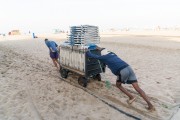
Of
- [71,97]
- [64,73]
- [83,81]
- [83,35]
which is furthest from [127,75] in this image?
[64,73]

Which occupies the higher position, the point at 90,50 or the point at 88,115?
the point at 90,50

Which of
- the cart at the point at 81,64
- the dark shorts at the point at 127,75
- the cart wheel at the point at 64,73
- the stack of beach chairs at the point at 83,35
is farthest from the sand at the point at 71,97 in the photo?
the stack of beach chairs at the point at 83,35

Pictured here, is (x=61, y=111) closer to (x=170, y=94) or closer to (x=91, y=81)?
(x=91, y=81)

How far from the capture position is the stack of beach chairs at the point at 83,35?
27.5ft

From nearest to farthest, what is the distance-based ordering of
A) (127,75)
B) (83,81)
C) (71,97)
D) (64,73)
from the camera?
(127,75) < (71,97) < (83,81) < (64,73)

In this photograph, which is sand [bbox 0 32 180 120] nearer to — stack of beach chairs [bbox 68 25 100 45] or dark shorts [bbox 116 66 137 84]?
dark shorts [bbox 116 66 137 84]

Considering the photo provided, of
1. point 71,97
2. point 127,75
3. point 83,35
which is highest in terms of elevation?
point 83,35

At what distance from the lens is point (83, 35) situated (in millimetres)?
8336

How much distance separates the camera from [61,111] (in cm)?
639

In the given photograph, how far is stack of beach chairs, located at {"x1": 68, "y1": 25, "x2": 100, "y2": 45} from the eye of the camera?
8.37 m

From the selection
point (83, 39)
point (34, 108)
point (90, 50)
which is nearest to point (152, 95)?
point (90, 50)

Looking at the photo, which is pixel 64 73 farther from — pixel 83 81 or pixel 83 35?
pixel 83 35

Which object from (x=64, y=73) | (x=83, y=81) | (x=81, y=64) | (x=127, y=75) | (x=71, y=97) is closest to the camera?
(x=127, y=75)

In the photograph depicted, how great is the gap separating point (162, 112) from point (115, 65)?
1845mm
